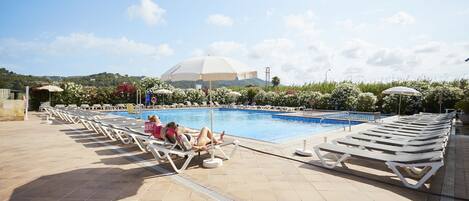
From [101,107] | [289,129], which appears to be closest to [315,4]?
[289,129]

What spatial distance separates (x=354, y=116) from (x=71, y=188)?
14.3 meters

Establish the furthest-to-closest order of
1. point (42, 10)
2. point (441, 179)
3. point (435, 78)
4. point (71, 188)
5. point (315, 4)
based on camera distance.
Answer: point (435, 78), point (42, 10), point (315, 4), point (441, 179), point (71, 188)

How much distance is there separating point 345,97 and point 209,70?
51.0 ft

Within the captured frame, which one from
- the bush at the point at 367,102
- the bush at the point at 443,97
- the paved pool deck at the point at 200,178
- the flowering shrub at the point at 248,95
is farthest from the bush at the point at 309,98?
the paved pool deck at the point at 200,178

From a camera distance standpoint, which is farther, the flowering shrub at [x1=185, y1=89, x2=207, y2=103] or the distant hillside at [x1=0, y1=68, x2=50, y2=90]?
the flowering shrub at [x1=185, y1=89, x2=207, y2=103]

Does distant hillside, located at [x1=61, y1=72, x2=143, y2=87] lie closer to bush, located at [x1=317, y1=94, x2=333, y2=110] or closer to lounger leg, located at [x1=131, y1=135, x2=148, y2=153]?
bush, located at [x1=317, y1=94, x2=333, y2=110]

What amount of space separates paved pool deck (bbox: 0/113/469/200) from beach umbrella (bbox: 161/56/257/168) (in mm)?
843

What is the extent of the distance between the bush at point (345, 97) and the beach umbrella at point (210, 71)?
14.4 meters

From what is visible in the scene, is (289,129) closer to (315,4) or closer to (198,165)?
(315,4)

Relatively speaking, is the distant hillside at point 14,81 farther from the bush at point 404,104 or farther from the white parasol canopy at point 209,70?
the bush at point 404,104

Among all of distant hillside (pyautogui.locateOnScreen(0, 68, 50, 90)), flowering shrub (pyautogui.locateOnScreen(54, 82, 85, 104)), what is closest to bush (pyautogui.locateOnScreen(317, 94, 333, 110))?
flowering shrub (pyautogui.locateOnScreen(54, 82, 85, 104))

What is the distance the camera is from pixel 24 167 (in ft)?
15.5

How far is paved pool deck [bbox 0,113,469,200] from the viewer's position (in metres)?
3.48

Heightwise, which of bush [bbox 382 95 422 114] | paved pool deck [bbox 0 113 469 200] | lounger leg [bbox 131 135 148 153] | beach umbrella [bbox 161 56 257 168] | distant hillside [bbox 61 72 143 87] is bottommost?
paved pool deck [bbox 0 113 469 200]
